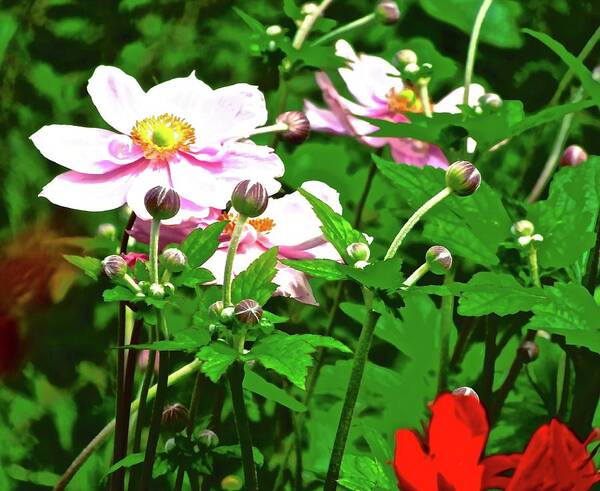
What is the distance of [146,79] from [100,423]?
0.28 m

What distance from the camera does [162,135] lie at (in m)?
0.49

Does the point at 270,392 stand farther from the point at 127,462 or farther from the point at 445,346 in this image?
the point at 445,346

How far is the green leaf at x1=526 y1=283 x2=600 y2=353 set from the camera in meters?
0.43

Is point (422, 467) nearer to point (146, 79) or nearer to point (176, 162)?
point (176, 162)

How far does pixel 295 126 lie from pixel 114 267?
184 mm

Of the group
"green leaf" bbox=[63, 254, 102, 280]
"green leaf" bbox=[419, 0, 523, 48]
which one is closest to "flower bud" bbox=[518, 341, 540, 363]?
"green leaf" bbox=[63, 254, 102, 280]

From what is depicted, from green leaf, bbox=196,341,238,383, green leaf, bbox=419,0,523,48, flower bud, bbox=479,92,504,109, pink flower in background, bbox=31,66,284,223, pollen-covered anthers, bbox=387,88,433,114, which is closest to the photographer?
green leaf, bbox=196,341,238,383

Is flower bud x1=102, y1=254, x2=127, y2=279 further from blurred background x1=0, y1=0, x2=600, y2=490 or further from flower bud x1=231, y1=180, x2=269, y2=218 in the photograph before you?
blurred background x1=0, y1=0, x2=600, y2=490

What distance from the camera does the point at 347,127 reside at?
0.69 metres

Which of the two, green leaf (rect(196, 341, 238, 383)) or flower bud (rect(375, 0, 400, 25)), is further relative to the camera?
flower bud (rect(375, 0, 400, 25))

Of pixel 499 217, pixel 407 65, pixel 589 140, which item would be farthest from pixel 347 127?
pixel 589 140

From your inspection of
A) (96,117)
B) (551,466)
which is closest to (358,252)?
(551,466)

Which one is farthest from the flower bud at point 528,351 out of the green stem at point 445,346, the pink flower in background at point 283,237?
the pink flower in background at point 283,237

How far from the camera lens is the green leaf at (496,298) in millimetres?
428
